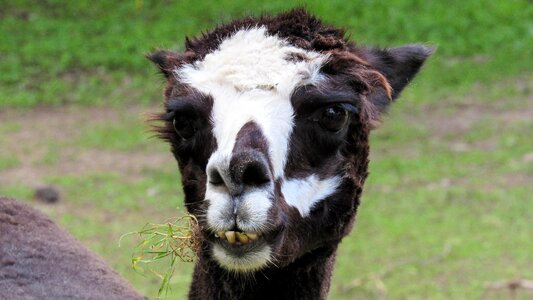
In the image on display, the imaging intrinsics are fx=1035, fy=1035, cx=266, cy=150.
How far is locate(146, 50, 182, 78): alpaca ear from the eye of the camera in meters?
4.19

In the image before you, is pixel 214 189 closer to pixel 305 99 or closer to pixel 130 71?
pixel 305 99

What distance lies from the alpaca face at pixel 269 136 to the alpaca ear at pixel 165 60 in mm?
82

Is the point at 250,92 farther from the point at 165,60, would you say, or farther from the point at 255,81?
the point at 165,60

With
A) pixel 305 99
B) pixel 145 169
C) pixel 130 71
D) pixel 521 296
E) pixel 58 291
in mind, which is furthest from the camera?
pixel 130 71

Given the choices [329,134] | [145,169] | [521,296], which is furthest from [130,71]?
[329,134]

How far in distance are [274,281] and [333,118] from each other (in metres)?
0.68

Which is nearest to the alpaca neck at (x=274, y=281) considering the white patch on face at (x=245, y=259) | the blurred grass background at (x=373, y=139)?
the white patch on face at (x=245, y=259)

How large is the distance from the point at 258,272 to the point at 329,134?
1.92ft

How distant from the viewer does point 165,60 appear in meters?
4.46

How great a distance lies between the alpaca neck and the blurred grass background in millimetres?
1625

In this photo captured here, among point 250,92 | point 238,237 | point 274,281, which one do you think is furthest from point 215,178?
point 274,281

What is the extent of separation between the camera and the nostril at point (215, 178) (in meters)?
3.46

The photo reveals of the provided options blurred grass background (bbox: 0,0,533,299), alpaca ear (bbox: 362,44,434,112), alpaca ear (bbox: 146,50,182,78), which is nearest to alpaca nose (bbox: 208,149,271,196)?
alpaca ear (bbox: 146,50,182,78)

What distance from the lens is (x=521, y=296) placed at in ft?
27.3
